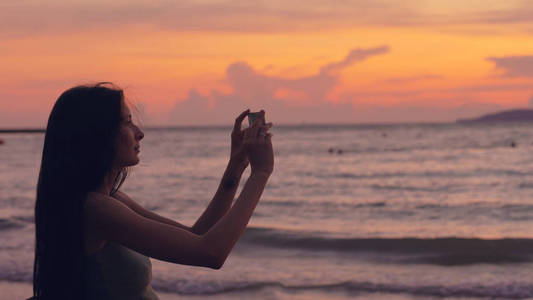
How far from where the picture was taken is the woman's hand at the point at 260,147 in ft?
→ 7.63

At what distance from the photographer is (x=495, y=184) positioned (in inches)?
897

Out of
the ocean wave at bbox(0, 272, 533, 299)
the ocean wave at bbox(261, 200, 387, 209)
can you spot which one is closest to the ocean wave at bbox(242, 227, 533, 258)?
the ocean wave at bbox(0, 272, 533, 299)

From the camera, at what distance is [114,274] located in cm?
238

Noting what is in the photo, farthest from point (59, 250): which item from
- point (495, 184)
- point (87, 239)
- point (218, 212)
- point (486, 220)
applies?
point (495, 184)

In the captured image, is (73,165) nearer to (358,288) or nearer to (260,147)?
(260,147)

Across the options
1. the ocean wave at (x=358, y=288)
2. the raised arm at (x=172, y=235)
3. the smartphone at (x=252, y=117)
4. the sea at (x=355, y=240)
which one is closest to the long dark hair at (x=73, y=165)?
the raised arm at (x=172, y=235)

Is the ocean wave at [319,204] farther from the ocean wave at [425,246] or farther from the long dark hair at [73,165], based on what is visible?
the long dark hair at [73,165]

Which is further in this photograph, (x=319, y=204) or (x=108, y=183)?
(x=319, y=204)

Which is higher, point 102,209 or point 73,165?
point 73,165

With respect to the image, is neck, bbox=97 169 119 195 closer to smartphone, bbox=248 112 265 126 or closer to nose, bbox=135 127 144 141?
nose, bbox=135 127 144 141

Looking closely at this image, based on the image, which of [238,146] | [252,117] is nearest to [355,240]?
[238,146]

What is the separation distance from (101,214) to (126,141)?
295mm

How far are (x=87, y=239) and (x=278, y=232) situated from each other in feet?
35.7

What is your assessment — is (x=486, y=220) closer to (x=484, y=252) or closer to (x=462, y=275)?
(x=484, y=252)
